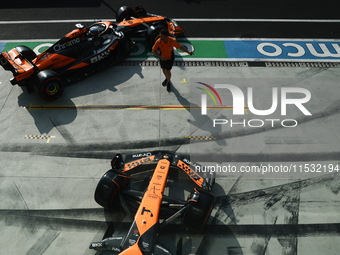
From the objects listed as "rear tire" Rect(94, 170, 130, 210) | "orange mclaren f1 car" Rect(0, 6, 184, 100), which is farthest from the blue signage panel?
"rear tire" Rect(94, 170, 130, 210)

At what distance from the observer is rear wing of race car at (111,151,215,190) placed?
5.48 meters

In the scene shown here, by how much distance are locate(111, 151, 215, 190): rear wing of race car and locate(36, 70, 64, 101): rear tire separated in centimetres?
326

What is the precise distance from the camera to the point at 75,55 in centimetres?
838

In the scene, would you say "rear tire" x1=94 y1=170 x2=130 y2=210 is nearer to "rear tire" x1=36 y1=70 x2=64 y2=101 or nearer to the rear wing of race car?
the rear wing of race car

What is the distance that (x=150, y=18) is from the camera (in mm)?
10234

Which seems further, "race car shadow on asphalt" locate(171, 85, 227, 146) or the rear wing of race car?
"race car shadow on asphalt" locate(171, 85, 227, 146)

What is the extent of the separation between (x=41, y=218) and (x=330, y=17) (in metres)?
13.6

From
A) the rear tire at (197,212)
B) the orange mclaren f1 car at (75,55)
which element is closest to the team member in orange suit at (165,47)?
the orange mclaren f1 car at (75,55)

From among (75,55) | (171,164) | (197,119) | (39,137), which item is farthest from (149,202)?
(75,55)

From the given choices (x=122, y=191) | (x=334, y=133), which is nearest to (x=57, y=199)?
(x=122, y=191)

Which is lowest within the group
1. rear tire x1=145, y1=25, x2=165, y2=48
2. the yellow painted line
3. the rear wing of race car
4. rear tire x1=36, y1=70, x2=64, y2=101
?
the yellow painted line

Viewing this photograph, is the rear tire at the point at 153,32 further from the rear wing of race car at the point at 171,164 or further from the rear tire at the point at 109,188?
the rear tire at the point at 109,188

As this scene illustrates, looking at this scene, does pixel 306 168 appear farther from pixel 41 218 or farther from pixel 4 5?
pixel 4 5

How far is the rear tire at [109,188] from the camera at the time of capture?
498 cm
